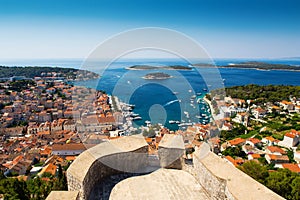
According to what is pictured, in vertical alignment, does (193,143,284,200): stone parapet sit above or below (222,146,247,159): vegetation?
above

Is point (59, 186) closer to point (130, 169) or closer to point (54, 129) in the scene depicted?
point (130, 169)

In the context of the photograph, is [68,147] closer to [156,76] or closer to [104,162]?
[156,76]

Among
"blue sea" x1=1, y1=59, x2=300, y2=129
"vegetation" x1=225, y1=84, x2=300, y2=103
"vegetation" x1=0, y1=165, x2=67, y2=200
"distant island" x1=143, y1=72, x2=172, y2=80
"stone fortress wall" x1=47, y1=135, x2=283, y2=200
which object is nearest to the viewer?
"stone fortress wall" x1=47, y1=135, x2=283, y2=200

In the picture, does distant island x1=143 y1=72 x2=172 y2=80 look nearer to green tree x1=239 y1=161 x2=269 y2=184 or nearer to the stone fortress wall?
green tree x1=239 y1=161 x2=269 y2=184

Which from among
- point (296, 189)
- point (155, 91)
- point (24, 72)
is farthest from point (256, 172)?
point (24, 72)

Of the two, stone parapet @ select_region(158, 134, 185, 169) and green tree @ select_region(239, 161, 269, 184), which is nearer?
stone parapet @ select_region(158, 134, 185, 169)

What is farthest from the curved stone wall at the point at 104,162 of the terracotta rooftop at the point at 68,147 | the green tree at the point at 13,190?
the terracotta rooftop at the point at 68,147

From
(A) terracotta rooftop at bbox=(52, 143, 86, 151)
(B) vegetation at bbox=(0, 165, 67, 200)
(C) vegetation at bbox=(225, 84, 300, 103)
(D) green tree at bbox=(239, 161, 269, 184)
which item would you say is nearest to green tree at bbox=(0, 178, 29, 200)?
(B) vegetation at bbox=(0, 165, 67, 200)

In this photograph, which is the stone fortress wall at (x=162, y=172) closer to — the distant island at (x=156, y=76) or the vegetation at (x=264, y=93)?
the distant island at (x=156, y=76)
